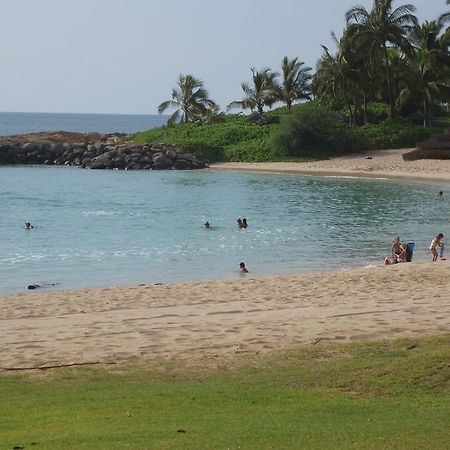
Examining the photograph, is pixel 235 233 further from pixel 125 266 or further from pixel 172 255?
pixel 125 266

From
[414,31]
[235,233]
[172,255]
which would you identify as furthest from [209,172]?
[172,255]

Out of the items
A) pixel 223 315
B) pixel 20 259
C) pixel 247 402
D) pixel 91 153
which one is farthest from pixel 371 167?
pixel 247 402

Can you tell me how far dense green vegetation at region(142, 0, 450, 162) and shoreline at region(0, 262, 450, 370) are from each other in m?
51.3

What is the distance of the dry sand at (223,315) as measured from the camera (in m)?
14.6

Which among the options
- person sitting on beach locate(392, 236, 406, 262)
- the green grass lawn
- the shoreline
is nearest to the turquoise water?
person sitting on beach locate(392, 236, 406, 262)

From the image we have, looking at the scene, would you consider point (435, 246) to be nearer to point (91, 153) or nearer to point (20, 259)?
point (20, 259)

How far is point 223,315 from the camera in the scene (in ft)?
58.0

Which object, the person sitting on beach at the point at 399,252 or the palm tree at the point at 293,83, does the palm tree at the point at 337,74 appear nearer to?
the palm tree at the point at 293,83

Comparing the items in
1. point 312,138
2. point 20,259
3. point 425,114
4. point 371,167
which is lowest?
point 20,259

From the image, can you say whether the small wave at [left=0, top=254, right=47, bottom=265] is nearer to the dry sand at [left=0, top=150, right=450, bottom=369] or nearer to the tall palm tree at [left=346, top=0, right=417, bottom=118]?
the dry sand at [left=0, top=150, right=450, bottom=369]

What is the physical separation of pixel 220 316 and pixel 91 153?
6705 centimetres

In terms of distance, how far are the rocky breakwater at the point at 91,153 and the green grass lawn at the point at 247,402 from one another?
209 ft

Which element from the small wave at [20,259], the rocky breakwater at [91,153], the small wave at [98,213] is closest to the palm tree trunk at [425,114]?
the rocky breakwater at [91,153]

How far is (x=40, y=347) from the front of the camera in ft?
48.1
